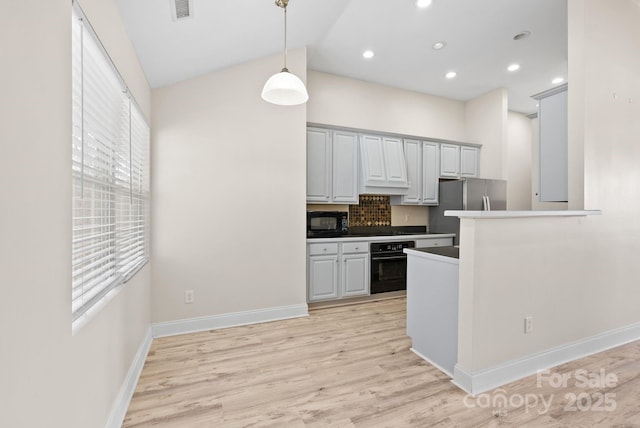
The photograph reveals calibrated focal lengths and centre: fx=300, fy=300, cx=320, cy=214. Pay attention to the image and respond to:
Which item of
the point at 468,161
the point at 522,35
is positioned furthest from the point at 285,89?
the point at 468,161

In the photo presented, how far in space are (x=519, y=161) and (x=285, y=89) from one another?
5.32 meters

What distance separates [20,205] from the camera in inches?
34.4

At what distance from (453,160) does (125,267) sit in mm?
4943

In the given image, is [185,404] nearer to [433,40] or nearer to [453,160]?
[433,40]

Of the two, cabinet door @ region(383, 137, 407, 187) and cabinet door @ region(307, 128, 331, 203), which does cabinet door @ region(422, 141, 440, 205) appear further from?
cabinet door @ region(307, 128, 331, 203)

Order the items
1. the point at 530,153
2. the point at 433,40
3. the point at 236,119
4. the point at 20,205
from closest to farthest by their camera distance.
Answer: the point at 20,205 → the point at 236,119 → the point at 433,40 → the point at 530,153

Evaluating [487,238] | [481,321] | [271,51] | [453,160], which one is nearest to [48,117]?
[487,238]

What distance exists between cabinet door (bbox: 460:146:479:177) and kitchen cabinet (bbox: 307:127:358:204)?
213 centimetres

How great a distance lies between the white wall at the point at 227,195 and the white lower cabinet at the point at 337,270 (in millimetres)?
233

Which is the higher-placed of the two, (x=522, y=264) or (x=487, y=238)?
(x=487, y=238)

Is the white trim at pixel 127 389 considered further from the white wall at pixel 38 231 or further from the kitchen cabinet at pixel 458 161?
the kitchen cabinet at pixel 458 161

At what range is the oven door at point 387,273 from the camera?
4164mm

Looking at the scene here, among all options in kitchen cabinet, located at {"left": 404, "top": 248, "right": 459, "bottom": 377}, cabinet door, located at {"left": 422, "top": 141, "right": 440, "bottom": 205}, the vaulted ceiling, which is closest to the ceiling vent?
the vaulted ceiling

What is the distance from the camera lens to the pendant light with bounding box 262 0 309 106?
2.08m
